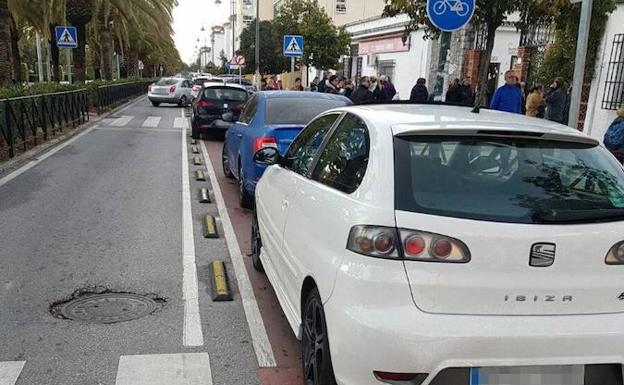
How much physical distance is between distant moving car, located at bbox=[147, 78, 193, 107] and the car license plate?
92.9 feet

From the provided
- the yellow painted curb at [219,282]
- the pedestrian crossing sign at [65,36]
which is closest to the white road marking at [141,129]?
the pedestrian crossing sign at [65,36]

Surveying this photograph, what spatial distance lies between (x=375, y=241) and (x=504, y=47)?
19.0 meters

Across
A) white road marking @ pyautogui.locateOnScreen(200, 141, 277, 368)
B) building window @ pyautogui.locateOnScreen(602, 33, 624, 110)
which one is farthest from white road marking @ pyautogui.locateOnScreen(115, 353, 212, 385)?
building window @ pyautogui.locateOnScreen(602, 33, 624, 110)

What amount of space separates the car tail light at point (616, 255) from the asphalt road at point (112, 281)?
2131mm

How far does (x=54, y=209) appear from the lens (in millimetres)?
7637

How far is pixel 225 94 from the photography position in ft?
53.1

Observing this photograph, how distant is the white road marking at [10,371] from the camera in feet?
11.4

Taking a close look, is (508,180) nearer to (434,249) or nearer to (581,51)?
(434,249)

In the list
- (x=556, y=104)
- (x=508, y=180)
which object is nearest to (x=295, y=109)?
(x=508, y=180)

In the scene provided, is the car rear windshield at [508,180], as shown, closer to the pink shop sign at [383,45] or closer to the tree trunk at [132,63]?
the pink shop sign at [383,45]

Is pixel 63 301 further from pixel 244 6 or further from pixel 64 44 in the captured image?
pixel 244 6

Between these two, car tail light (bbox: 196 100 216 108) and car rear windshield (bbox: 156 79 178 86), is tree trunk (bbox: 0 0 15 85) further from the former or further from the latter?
car rear windshield (bbox: 156 79 178 86)

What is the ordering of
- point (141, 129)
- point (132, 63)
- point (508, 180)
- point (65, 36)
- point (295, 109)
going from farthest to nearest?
1. point (132, 63)
2. point (65, 36)
3. point (141, 129)
4. point (295, 109)
5. point (508, 180)

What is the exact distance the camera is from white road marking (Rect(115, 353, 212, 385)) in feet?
11.6
